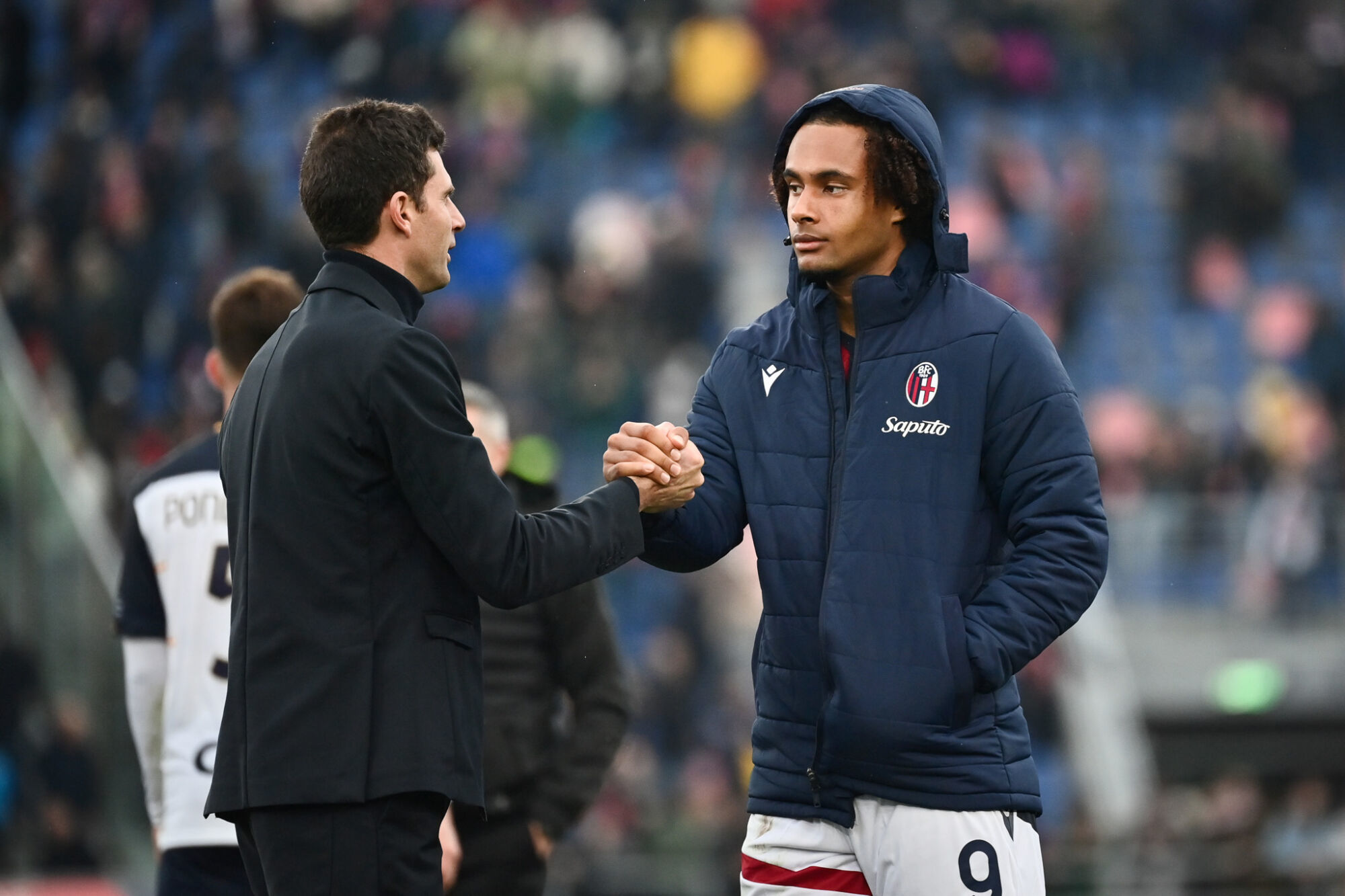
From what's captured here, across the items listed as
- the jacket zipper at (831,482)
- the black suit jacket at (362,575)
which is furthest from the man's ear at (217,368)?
the jacket zipper at (831,482)

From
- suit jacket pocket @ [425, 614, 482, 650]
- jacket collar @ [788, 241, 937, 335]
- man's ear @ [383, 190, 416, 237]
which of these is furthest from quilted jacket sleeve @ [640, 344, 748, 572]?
man's ear @ [383, 190, 416, 237]

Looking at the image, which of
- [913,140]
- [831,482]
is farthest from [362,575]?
[913,140]

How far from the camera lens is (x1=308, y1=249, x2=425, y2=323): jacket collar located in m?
3.62

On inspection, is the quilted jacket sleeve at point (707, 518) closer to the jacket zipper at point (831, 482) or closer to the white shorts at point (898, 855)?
the jacket zipper at point (831, 482)

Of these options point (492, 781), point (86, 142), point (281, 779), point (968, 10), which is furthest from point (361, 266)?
point (968, 10)

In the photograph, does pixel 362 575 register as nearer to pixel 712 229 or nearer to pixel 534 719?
pixel 534 719

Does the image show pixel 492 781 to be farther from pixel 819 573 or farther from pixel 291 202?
pixel 291 202

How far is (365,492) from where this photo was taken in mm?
3486

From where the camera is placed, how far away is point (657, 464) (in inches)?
151

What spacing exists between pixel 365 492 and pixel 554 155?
12039 millimetres

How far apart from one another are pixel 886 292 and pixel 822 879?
1.15 metres

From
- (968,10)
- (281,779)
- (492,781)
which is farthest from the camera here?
(968,10)

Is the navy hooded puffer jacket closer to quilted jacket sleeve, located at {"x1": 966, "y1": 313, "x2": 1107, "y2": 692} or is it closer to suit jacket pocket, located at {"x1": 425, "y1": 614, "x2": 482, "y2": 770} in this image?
quilted jacket sleeve, located at {"x1": 966, "y1": 313, "x2": 1107, "y2": 692}

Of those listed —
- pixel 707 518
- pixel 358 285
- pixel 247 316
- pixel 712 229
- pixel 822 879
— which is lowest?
pixel 822 879
